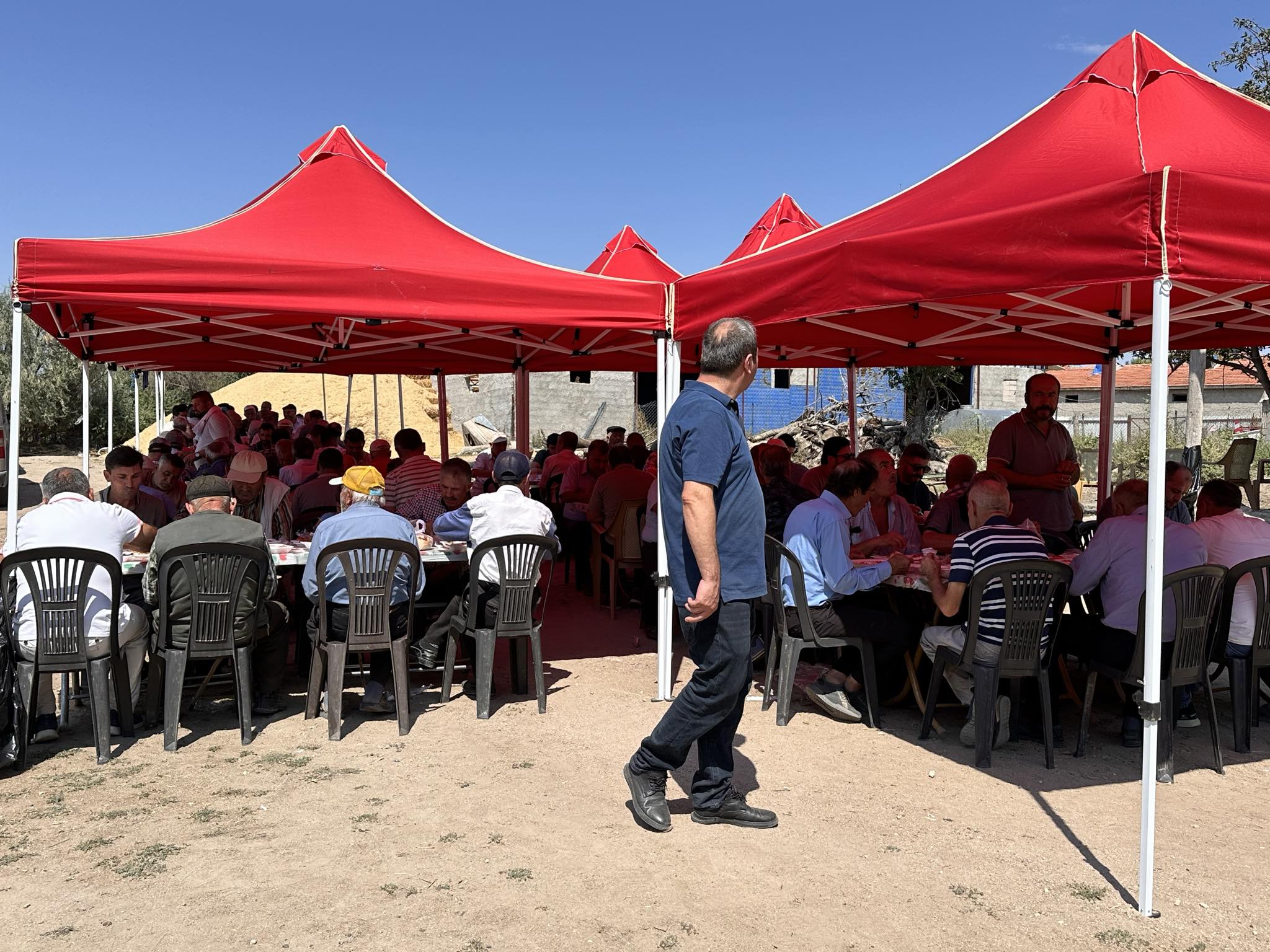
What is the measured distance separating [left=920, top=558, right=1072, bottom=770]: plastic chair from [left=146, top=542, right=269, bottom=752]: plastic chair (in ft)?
10.8

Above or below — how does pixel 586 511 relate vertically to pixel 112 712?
above

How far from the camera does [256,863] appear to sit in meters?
3.50

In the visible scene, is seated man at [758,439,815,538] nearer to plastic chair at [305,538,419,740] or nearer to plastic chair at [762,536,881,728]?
plastic chair at [762,536,881,728]

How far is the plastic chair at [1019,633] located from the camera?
4410mm

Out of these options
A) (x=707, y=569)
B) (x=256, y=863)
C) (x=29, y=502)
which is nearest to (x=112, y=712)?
(x=256, y=863)

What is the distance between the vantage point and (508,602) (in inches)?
208

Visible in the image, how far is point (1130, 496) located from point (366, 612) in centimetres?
380

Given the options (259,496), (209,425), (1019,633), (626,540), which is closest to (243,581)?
(259,496)

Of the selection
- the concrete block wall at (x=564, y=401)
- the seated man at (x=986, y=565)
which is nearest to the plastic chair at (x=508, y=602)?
the seated man at (x=986, y=565)

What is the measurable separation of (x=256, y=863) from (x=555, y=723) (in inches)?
74.5

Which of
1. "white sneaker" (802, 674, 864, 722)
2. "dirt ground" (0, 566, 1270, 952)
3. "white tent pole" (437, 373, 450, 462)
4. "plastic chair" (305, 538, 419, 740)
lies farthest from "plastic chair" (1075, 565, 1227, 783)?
"white tent pole" (437, 373, 450, 462)

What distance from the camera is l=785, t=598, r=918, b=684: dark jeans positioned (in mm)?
5047

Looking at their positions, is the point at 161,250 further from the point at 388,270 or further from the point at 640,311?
the point at 640,311

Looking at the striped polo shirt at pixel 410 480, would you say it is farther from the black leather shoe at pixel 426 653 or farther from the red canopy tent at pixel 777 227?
the red canopy tent at pixel 777 227
